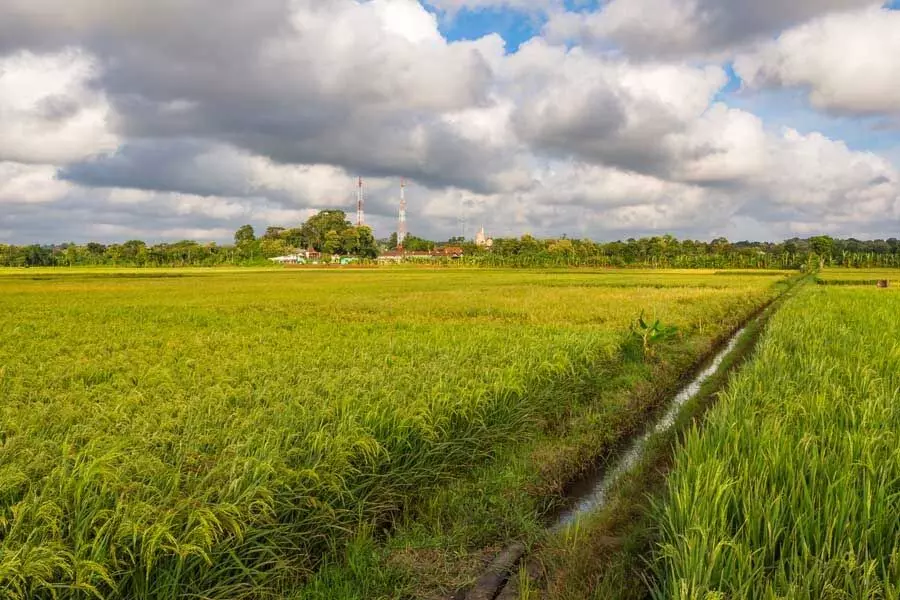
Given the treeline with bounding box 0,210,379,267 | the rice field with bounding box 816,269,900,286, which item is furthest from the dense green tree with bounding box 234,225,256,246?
the rice field with bounding box 816,269,900,286

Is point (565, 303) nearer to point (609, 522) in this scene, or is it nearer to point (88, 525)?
point (609, 522)

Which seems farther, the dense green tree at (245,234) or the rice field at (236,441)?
the dense green tree at (245,234)

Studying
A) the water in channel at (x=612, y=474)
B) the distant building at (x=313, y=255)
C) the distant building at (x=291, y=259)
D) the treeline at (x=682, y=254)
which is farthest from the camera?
the distant building at (x=313, y=255)

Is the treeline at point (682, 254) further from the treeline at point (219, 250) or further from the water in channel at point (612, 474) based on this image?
the water in channel at point (612, 474)

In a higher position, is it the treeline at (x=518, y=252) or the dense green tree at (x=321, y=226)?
the dense green tree at (x=321, y=226)

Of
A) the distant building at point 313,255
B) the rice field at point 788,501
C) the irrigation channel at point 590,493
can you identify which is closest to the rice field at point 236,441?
the irrigation channel at point 590,493

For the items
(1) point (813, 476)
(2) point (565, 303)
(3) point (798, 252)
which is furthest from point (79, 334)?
(3) point (798, 252)

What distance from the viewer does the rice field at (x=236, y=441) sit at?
3.10 m

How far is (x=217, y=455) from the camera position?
4277mm

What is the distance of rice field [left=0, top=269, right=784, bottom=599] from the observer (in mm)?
3096

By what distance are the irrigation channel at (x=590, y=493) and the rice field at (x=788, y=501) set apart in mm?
1061

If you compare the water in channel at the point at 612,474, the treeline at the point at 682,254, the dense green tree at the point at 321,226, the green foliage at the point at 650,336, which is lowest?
the water in channel at the point at 612,474

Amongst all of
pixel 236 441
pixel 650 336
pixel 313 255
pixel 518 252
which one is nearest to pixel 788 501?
pixel 236 441

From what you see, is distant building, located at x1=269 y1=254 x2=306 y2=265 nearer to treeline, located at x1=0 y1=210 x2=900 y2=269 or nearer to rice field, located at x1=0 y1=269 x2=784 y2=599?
treeline, located at x1=0 y1=210 x2=900 y2=269
